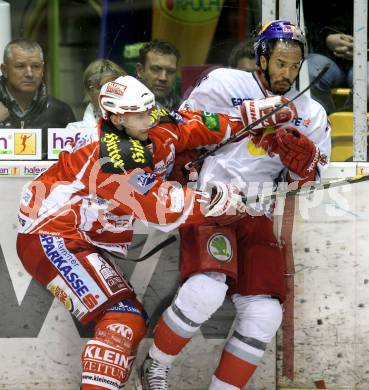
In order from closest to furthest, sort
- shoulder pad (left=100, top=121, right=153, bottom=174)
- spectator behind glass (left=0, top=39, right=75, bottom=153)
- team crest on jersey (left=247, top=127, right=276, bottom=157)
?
shoulder pad (left=100, top=121, right=153, bottom=174)
team crest on jersey (left=247, top=127, right=276, bottom=157)
spectator behind glass (left=0, top=39, right=75, bottom=153)

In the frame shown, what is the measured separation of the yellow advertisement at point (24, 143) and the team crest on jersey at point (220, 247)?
849 mm

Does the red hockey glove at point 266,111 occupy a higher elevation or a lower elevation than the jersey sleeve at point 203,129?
higher

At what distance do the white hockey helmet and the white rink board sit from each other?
2.14 ft

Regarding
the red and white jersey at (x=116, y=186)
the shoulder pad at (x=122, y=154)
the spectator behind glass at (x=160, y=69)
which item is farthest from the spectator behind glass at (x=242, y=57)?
the shoulder pad at (x=122, y=154)

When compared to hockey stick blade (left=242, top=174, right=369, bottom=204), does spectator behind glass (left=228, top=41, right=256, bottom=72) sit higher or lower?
higher

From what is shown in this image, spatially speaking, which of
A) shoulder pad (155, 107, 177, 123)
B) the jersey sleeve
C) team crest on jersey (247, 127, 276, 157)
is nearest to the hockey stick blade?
team crest on jersey (247, 127, 276, 157)

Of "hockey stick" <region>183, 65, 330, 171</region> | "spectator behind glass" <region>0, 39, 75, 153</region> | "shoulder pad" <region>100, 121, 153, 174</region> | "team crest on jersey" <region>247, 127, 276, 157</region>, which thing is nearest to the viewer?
"shoulder pad" <region>100, 121, 153, 174</region>

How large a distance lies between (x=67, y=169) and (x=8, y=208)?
45 cm

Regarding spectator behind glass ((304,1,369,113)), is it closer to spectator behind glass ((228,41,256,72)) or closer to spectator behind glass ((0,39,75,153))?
spectator behind glass ((228,41,256,72))

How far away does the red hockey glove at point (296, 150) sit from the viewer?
4.38 meters

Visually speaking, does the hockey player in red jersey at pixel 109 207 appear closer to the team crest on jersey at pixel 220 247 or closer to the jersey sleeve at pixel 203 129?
the jersey sleeve at pixel 203 129

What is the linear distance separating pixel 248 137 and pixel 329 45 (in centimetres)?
55

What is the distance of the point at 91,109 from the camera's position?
4742 millimetres

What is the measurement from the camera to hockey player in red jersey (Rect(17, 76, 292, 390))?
4250 millimetres
